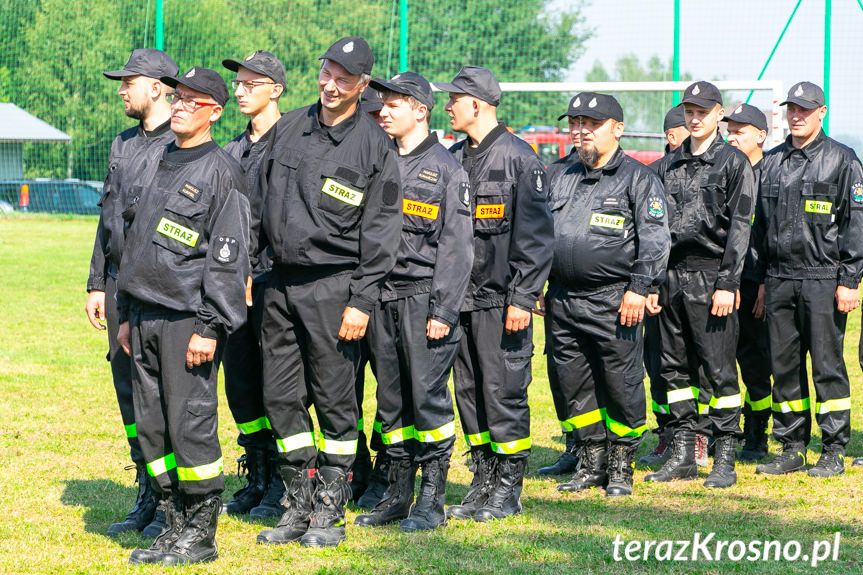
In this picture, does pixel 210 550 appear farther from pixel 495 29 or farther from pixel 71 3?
pixel 71 3

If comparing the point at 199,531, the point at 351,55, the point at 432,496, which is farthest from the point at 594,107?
the point at 199,531

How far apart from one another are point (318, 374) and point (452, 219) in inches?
43.1

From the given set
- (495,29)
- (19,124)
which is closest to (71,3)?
(19,124)

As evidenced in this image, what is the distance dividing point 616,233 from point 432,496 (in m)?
2.00

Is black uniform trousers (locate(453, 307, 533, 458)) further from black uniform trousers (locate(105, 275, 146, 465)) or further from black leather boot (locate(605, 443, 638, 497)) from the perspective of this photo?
black uniform trousers (locate(105, 275, 146, 465))

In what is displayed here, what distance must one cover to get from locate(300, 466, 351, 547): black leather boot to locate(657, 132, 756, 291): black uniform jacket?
2.93 meters

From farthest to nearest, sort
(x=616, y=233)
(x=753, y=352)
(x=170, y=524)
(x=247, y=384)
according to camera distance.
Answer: (x=753, y=352) → (x=616, y=233) → (x=247, y=384) → (x=170, y=524)

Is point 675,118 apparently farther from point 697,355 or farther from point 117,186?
point 117,186

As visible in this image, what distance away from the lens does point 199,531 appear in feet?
16.8

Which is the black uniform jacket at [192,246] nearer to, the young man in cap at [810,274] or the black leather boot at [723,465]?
the black leather boot at [723,465]

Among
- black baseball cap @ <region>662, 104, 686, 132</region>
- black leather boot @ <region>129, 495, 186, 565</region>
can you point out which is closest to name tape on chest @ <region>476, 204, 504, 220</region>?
black leather boot @ <region>129, 495, 186, 565</region>

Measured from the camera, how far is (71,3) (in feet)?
80.9

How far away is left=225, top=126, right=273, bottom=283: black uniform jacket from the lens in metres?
5.56

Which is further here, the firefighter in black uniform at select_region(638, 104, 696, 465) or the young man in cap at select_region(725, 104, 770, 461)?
the young man in cap at select_region(725, 104, 770, 461)
